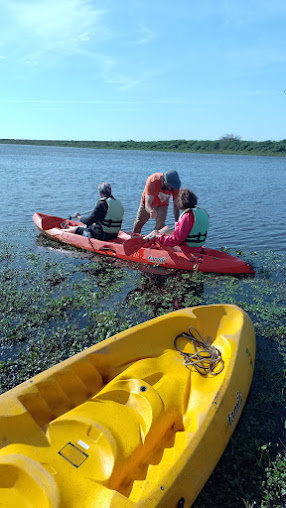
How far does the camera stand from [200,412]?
354 cm

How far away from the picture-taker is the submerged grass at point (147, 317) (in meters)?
3.61

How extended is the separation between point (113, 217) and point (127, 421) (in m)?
6.19

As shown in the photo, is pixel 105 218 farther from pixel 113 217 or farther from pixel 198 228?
pixel 198 228

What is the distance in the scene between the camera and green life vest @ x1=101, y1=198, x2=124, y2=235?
916 cm

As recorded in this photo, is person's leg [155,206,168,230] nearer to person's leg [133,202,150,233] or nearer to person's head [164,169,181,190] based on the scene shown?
person's leg [133,202,150,233]

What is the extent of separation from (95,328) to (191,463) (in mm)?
3054

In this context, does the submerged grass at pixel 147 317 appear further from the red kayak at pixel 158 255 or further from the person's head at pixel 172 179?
the person's head at pixel 172 179

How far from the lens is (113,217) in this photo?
934cm

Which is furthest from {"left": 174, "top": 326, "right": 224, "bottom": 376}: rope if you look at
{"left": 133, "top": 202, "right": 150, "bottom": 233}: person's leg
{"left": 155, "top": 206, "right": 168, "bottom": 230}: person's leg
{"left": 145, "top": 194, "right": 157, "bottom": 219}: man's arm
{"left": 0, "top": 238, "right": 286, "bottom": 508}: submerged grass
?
{"left": 133, "top": 202, "right": 150, "bottom": 233}: person's leg

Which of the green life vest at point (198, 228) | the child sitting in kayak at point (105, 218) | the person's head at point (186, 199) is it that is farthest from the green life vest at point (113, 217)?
the person's head at point (186, 199)

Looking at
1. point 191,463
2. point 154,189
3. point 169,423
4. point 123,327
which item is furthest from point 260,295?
point 191,463

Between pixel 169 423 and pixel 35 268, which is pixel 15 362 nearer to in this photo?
pixel 169 423

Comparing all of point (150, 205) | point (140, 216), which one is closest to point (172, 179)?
point (150, 205)

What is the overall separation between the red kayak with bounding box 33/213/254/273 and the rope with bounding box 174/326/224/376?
3538mm
